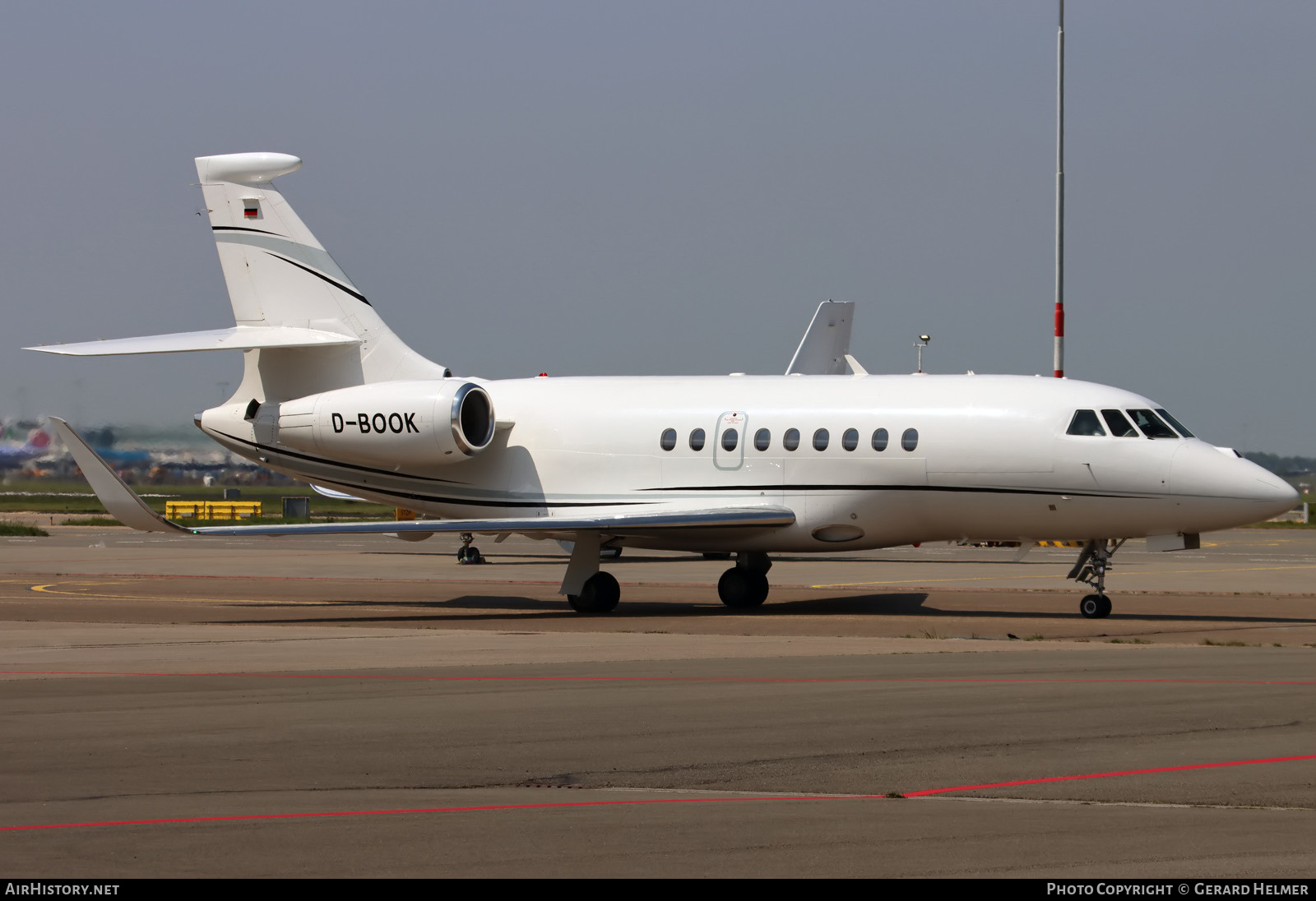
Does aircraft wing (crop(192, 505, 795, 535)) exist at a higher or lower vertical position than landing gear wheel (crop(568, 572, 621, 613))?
higher

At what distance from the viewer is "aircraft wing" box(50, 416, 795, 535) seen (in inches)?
839

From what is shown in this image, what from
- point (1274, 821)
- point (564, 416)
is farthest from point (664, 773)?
point (564, 416)

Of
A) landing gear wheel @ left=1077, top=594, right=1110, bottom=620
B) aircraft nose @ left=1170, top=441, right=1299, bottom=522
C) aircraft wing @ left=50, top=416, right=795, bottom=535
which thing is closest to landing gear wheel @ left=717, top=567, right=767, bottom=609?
aircraft wing @ left=50, top=416, right=795, bottom=535

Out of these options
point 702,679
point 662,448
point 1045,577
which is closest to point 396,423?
point 662,448

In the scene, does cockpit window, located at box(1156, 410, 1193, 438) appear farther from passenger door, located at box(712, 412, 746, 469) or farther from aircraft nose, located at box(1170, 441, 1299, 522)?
passenger door, located at box(712, 412, 746, 469)

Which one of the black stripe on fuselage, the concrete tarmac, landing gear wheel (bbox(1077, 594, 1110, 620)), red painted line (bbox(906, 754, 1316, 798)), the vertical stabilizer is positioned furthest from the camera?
the vertical stabilizer

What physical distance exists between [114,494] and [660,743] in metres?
13.8

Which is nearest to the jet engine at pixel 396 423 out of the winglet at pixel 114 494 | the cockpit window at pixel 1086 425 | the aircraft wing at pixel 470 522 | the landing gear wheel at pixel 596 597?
the aircraft wing at pixel 470 522

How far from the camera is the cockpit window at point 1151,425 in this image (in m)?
21.5

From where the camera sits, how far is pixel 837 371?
141ft

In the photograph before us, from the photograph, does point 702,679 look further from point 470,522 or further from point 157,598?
point 157,598

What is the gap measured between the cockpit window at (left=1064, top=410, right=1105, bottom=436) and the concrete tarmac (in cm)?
268

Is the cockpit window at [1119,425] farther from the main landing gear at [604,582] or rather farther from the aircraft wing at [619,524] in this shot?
the main landing gear at [604,582]

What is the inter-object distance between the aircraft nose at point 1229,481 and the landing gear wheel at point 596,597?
848 cm
